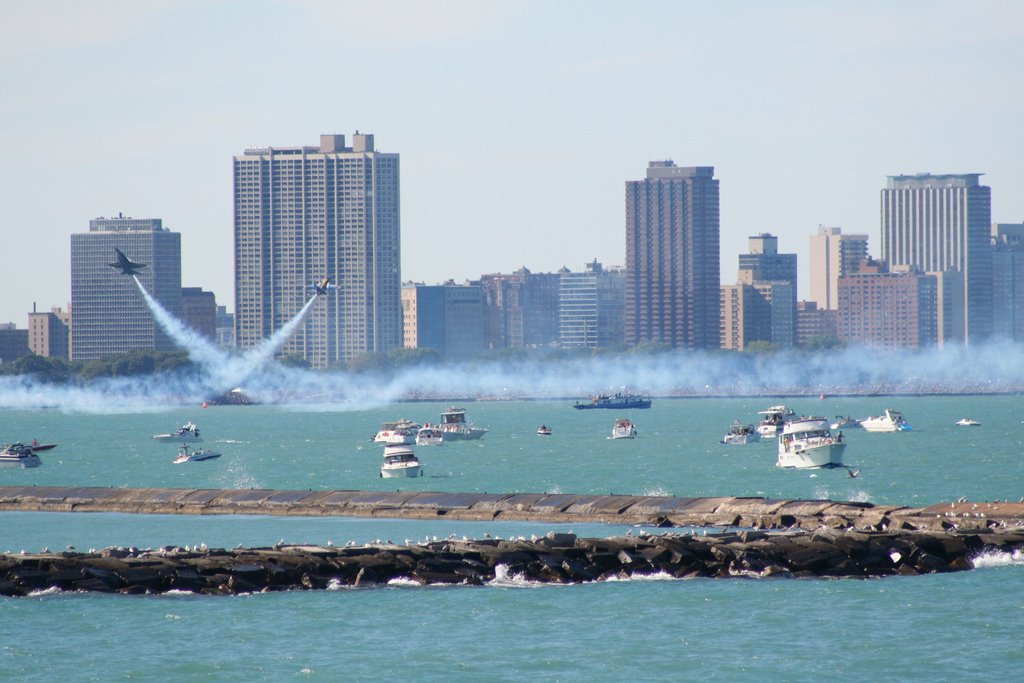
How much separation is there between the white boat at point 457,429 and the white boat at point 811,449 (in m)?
55.2

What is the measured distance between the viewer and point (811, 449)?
112562 mm

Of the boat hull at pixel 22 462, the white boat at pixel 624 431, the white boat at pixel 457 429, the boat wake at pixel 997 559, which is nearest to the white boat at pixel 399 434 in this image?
the white boat at pixel 457 429

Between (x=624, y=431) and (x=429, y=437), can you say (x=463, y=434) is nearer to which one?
(x=429, y=437)

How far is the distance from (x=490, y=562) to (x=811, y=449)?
54.9 m

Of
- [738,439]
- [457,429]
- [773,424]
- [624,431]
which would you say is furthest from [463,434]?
[773,424]

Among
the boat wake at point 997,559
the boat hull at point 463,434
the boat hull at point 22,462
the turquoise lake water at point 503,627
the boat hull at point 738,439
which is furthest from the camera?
the boat hull at point 463,434

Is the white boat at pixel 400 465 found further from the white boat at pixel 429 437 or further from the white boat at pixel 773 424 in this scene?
the white boat at pixel 773 424

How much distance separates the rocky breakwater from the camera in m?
59.2

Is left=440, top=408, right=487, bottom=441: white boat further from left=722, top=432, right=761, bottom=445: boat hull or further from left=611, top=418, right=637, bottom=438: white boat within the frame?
left=722, top=432, right=761, bottom=445: boat hull

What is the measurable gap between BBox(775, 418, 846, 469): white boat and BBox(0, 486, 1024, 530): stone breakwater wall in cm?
3313

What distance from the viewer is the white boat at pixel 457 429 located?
16650 cm

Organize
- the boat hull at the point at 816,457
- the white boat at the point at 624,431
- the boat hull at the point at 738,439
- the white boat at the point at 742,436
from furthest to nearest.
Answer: the white boat at the point at 624,431 < the white boat at the point at 742,436 < the boat hull at the point at 738,439 < the boat hull at the point at 816,457

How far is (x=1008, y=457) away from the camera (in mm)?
129750

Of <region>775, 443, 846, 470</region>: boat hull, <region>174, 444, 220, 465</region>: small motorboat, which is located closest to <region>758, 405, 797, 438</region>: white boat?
<region>775, 443, 846, 470</region>: boat hull
